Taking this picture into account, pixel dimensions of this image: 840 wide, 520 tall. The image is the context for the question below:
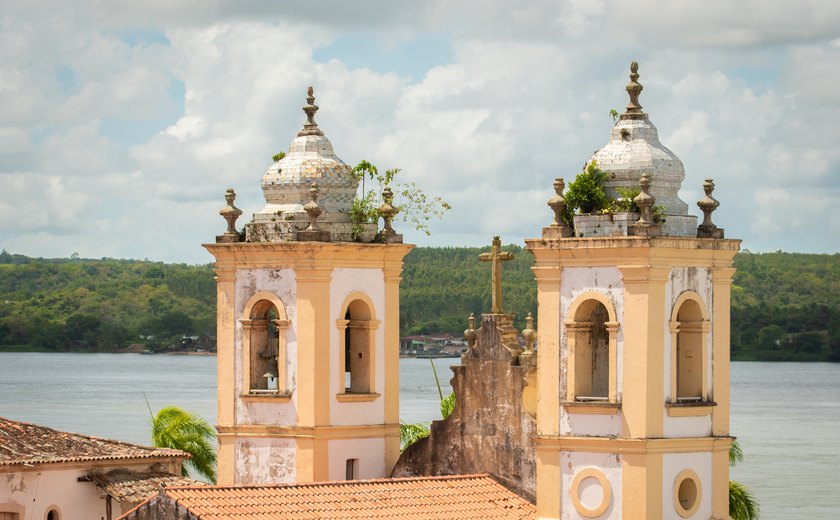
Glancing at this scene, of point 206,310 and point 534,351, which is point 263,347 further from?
point 206,310

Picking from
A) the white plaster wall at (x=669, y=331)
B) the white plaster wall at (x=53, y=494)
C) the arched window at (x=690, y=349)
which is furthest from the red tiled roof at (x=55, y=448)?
the white plaster wall at (x=669, y=331)

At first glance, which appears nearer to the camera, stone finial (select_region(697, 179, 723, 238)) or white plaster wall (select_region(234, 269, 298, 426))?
stone finial (select_region(697, 179, 723, 238))

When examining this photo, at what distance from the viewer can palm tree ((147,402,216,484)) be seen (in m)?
34.8

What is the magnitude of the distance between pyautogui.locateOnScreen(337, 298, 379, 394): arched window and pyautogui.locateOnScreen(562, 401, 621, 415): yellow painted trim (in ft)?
14.4

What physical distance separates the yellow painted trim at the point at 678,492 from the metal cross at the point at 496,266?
13.3ft

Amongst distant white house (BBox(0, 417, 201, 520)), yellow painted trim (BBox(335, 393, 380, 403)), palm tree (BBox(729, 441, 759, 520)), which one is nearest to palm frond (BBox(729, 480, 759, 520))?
palm tree (BBox(729, 441, 759, 520))

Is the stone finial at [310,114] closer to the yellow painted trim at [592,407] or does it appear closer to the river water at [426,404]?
the yellow painted trim at [592,407]

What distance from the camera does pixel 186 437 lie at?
35031mm

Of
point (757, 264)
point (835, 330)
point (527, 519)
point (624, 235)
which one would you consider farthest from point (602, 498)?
point (835, 330)

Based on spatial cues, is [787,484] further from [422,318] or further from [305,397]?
[305,397]

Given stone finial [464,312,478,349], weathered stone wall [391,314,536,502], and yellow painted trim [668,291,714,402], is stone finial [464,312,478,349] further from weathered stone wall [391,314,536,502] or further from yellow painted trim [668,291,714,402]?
yellow painted trim [668,291,714,402]

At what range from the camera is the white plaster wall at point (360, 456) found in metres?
26.4

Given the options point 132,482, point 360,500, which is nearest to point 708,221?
point 360,500

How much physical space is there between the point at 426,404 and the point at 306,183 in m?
52.3
